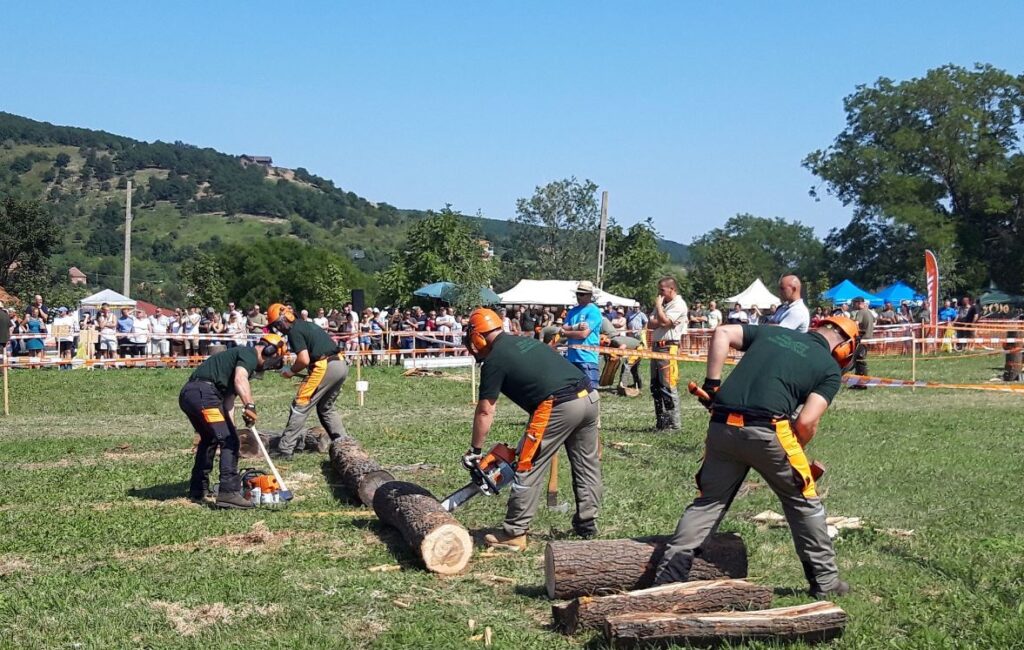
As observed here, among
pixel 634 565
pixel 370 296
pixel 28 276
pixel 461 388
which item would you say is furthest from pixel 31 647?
pixel 370 296

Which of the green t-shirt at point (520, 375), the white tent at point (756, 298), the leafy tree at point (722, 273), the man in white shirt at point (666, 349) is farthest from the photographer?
the leafy tree at point (722, 273)

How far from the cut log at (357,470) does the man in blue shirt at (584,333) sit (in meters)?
3.10

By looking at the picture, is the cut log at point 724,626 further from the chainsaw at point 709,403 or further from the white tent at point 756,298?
the white tent at point 756,298

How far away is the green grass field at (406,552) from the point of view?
20.4 ft

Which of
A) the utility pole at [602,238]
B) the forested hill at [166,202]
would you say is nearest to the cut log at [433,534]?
the utility pole at [602,238]

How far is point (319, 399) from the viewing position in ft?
40.5

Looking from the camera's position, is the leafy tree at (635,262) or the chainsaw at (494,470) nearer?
the chainsaw at (494,470)

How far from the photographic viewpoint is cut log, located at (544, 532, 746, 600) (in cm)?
652

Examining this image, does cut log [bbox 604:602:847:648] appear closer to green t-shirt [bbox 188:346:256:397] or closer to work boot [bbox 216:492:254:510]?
work boot [bbox 216:492:254:510]

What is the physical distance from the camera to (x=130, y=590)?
7.04 m

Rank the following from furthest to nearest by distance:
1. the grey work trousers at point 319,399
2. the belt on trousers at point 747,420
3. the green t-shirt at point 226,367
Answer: the grey work trousers at point 319,399
the green t-shirt at point 226,367
the belt on trousers at point 747,420

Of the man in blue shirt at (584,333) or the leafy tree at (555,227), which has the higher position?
the leafy tree at (555,227)

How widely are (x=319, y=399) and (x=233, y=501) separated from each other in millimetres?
2617

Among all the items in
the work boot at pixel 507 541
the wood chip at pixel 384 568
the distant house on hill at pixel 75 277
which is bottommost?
the wood chip at pixel 384 568
